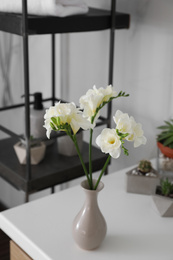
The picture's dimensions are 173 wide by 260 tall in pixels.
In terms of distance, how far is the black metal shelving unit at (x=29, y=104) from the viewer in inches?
47.9

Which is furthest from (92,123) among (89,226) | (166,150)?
(166,150)

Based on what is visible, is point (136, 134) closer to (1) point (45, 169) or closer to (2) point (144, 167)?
(2) point (144, 167)

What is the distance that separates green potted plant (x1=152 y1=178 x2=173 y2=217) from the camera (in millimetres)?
1101

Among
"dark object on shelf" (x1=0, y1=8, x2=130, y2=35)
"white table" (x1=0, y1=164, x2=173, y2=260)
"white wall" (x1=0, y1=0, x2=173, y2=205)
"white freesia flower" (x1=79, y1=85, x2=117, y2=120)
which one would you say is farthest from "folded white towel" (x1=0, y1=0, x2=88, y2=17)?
"white table" (x1=0, y1=164, x2=173, y2=260)

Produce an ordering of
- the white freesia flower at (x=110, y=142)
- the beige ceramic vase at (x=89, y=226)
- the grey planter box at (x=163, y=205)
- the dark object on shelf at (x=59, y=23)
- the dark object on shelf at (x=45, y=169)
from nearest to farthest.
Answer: the white freesia flower at (x=110, y=142) < the beige ceramic vase at (x=89, y=226) < the grey planter box at (x=163, y=205) < the dark object on shelf at (x=59, y=23) < the dark object on shelf at (x=45, y=169)

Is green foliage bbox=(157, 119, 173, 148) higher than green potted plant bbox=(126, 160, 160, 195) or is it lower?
higher

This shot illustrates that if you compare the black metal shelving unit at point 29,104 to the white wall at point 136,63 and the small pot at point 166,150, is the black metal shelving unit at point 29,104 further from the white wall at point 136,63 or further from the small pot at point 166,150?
the small pot at point 166,150

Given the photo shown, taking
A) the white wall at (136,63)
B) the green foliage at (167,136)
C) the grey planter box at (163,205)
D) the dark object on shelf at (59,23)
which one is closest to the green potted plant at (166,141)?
the green foliage at (167,136)

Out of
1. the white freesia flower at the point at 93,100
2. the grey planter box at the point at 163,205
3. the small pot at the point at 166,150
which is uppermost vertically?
the white freesia flower at the point at 93,100

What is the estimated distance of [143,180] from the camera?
1210mm

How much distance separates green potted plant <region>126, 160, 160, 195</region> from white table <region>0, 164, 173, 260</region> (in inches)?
0.7

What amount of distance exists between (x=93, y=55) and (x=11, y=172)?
58 centimetres

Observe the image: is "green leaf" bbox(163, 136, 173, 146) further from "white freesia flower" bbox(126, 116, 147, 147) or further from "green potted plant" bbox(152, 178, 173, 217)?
"white freesia flower" bbox(126, 116, 147, 147)

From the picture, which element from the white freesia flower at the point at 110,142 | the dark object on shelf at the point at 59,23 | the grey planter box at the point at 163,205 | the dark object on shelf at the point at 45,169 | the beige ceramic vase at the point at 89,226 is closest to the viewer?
the white freesia flower at the point at 110,142
